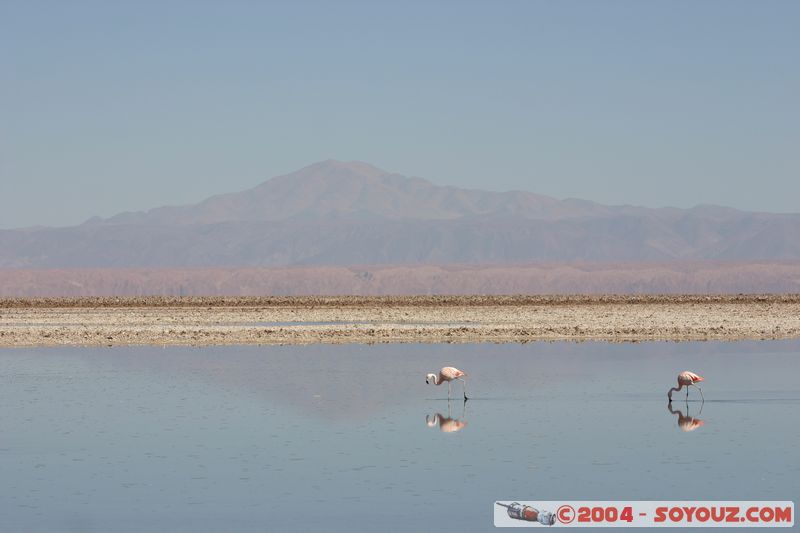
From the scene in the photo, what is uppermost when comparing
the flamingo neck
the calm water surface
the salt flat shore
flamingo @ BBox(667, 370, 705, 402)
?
the salt flat shore

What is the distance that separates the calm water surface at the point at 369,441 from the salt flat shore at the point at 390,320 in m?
8.97

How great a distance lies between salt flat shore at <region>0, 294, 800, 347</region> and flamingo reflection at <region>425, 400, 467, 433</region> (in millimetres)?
18104

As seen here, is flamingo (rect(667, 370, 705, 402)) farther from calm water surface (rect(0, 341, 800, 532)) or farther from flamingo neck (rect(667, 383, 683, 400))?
calm water surface (rect(0, 341, 800, 532))

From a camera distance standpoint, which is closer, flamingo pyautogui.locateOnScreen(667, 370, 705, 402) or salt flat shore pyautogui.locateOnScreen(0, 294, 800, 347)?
flamingo pyautogui.locateOnScreen(667, 370, 705, 402)

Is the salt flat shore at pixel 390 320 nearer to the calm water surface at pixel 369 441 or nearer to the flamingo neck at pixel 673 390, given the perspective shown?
the calm water surface at pixel 369 441

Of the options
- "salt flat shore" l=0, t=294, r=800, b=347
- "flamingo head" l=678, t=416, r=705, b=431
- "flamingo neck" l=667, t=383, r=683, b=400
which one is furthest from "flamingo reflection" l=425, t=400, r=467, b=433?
"salt flat shore" l=0, t=294, r=800, b=347

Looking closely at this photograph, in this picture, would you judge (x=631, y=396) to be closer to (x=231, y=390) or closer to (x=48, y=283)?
(x=231, y=390)

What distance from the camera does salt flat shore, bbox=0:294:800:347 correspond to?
4312 centimetres

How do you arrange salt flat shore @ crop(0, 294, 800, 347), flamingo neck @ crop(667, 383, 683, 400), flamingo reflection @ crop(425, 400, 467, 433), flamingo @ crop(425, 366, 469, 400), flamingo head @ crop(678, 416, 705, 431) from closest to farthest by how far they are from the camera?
flamingo head @ crop(678, 416, 705, 431) < flamingo reflection @ crop(425, 400, 467, 433) < flamingo neck @ crop(667, 383, 683, 400) < flamingo @ crop(425, 366, 469, 400) < salt flat shore @ crop(0, 294, 800, 347)

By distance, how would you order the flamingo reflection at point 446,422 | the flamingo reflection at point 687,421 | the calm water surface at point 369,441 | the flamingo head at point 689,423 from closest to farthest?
the calm water surface at point 369,441, the flamingo head at point 689,423, the flamingo reflection at point 687,421, the flamingo reflection at point 446,422

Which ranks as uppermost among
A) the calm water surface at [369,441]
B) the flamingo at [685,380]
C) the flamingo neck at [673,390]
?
the flamingo at [685,380]

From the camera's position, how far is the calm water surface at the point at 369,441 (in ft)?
51.4

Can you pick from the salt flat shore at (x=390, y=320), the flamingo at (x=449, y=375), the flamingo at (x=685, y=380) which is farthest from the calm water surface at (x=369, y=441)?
the salt flat shore at (x=390, y=320)

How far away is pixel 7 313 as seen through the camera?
64938 mm
